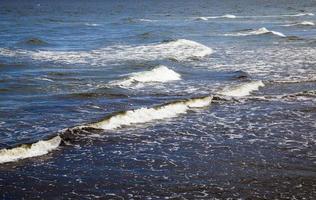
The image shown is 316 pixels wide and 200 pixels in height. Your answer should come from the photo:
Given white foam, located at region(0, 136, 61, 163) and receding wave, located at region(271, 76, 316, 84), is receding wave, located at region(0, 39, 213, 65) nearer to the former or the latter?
receding wave, located at region(271, 76, 316, 84)

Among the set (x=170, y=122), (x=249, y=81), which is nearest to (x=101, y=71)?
→ (x=249, y=81)

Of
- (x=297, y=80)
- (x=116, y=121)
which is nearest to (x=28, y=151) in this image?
(x=116, y=121)

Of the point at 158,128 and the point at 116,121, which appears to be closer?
the point at 158,128

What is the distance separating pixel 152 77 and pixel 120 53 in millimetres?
9500

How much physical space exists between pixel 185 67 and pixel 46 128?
12678mm

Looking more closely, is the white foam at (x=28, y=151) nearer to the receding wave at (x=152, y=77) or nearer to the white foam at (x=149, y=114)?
the white foam at (x=149, y=114)

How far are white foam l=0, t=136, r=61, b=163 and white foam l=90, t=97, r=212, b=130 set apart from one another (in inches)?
72.5

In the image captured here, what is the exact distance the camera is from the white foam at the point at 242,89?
18.5m

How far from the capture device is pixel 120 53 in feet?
103

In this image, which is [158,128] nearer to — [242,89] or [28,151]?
[28,151]

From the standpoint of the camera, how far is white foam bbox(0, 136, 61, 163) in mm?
11425

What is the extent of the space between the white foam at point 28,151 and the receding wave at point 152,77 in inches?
328

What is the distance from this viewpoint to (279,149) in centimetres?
1178

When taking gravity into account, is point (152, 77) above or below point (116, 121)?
below
